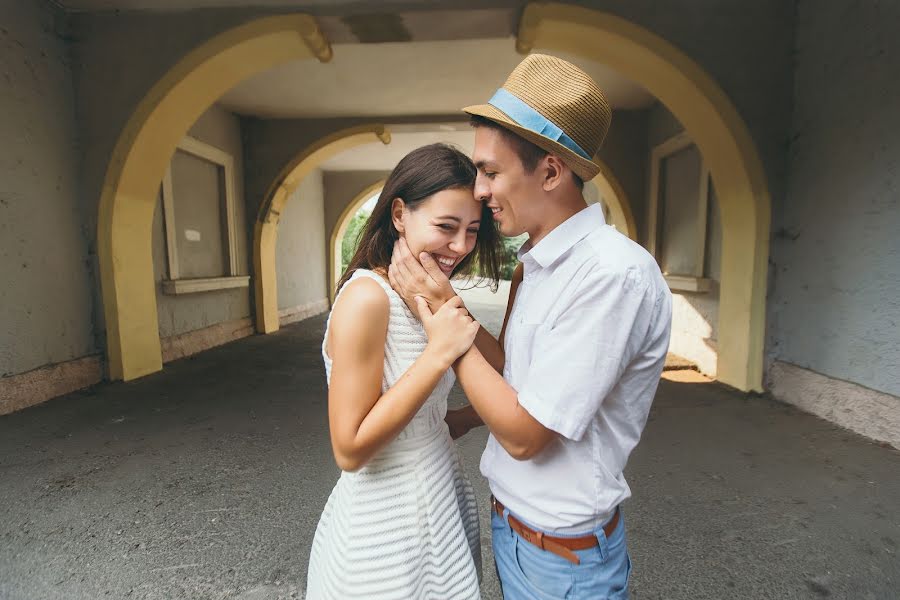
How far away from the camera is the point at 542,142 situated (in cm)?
92

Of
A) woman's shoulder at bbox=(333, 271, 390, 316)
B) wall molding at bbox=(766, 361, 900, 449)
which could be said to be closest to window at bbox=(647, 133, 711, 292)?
wall molding at bbox=(766, 361, 900, 449)

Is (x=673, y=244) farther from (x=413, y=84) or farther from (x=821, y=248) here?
(x=413, y=84)

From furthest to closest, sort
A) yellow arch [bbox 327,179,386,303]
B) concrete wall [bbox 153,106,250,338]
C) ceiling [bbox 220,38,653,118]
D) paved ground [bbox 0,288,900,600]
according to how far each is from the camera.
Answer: yellow arch [bbox 327,179,386,303], concrete wall [bbox 153,106,250,338], ceiling [bbox 220,38,653,118], paved ground [bbox 0,288,900,600]

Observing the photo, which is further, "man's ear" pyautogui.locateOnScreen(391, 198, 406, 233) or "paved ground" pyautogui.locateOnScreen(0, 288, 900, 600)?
"paved ground" pyautogui.locateOnScreen(0, 288, 900, 600)

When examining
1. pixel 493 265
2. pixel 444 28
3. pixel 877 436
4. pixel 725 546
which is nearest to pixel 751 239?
pixel 877 436

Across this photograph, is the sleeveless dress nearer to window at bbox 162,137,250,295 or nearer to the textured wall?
the textured wall

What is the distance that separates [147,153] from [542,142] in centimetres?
500

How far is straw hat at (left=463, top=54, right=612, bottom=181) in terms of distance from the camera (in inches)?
35.9

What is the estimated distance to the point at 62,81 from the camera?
4.26 m

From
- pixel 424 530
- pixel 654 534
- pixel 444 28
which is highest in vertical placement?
pixel 444 28

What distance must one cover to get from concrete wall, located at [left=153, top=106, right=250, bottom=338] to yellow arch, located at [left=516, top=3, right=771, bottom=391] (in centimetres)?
469

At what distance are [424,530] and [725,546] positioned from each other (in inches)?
70.0

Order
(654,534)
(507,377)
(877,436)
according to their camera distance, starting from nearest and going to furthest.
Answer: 1. (507,377)
2. (654,534)
3. (877,436)

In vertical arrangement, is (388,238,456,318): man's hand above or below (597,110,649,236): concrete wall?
below
